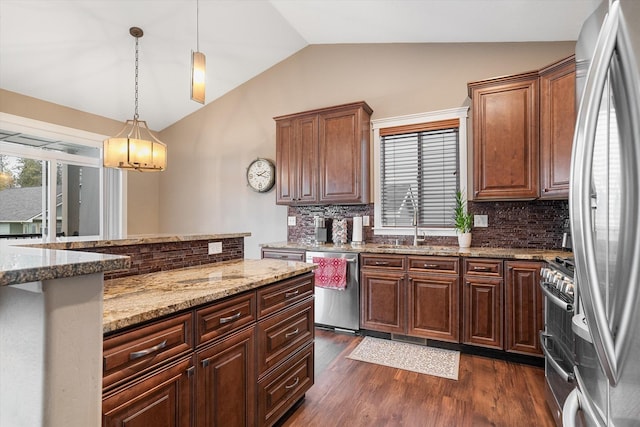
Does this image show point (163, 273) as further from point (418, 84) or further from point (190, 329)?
point (418, 84)

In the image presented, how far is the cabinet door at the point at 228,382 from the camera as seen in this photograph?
4.51 feet

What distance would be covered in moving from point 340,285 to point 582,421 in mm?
2475

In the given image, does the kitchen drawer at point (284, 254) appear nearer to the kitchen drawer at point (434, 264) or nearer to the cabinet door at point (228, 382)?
the kitchen drawer at point (434, 264)

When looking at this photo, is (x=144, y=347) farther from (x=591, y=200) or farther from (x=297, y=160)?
(x=297, y=160)

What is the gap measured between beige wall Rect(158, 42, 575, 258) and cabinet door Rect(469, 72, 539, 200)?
0.49 meters

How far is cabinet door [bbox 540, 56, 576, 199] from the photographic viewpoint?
260 cm

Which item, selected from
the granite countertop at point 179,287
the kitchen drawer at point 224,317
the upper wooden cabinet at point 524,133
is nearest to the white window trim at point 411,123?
the upper wooden cabinet at point 524,133

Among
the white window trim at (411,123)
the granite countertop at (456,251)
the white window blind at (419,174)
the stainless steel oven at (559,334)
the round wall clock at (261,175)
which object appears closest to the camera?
the stainless steel oven at (559,334)

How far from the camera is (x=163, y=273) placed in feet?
6.34

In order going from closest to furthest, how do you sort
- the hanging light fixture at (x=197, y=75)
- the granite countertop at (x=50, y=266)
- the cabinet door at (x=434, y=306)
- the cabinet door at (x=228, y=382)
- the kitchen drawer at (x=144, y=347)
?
the granite countertop at (x=50, y=266)
the kitchen drawer at (x=144, y=347)
the cabinet door at (x=228, y=382)
the hanging light fixture at (x=197, y=75)
the cabinet door at (x=434, y=306)

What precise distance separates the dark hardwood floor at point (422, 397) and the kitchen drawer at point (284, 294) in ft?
2.42

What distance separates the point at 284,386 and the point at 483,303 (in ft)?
6.27

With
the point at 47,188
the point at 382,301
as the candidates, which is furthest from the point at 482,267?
the point at 47,188

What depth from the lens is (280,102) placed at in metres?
4.66
